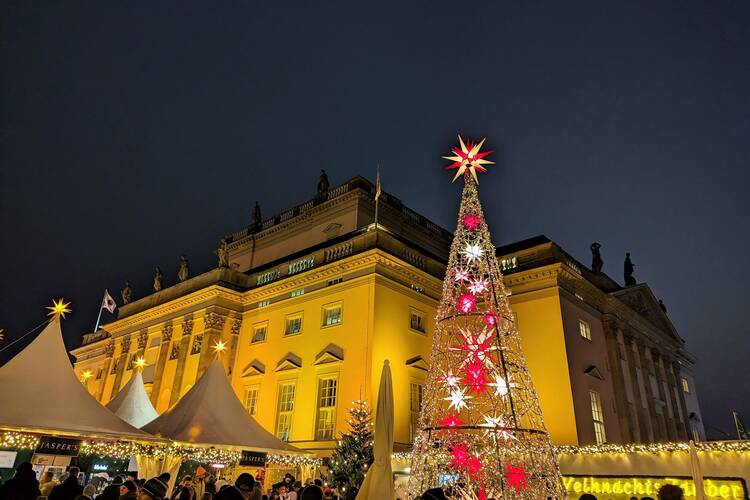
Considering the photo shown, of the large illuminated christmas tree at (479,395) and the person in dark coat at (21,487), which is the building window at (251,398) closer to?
the large illuminated christmas tree at (479,395)

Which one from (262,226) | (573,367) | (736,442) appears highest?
(262,226)

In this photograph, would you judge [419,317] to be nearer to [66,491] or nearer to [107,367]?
[66,491]

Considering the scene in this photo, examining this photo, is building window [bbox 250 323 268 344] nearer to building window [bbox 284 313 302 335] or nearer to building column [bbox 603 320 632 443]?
building window [bbox 284 313 302 335]

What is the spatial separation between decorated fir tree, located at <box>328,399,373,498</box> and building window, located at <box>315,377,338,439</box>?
110 inches

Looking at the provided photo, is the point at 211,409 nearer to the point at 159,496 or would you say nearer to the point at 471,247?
the point at 159,496

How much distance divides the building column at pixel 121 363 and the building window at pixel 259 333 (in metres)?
11.2

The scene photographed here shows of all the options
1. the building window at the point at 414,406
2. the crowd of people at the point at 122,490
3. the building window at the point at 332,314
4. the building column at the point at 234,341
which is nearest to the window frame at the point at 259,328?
the building column at the point at 234,341

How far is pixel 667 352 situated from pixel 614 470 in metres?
22.0

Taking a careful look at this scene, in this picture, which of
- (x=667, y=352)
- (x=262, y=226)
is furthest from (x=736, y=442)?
(x=262, y=226)

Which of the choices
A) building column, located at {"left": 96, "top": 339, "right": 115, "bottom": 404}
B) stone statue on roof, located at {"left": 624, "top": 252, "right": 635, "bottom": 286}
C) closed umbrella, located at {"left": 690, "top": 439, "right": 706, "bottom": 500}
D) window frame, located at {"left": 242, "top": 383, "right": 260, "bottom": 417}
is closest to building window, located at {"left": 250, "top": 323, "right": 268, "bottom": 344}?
window frame, located at {"left": 242, "top": 383, "right": 260, "bottom": 417}

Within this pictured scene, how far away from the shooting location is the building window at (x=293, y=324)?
23.3 metres

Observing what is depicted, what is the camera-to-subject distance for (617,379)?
957 inches

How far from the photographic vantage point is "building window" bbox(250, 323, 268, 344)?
82.4ft

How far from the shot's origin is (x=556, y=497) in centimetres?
1036
